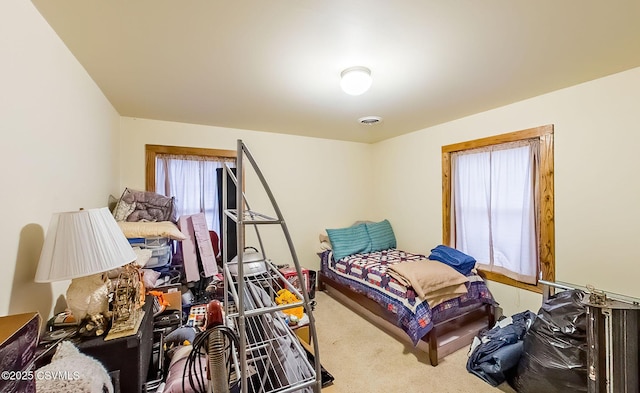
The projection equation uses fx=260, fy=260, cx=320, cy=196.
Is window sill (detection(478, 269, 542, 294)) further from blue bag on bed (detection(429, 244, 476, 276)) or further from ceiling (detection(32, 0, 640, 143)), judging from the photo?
ceiling (detection(32, 0, 640, 143))

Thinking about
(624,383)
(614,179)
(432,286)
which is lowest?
(624,383)

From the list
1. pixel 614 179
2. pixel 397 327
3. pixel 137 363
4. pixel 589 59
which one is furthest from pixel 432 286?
pixel 137 363

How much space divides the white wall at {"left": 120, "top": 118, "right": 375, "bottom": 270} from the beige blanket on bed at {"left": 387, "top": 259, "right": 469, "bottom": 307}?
1.62 m

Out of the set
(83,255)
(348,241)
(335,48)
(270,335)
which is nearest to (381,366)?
(270,335)

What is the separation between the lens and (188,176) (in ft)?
10.1

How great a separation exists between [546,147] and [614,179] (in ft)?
1.66

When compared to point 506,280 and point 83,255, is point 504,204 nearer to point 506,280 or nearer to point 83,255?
point 506,280

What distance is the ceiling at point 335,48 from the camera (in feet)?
4.02

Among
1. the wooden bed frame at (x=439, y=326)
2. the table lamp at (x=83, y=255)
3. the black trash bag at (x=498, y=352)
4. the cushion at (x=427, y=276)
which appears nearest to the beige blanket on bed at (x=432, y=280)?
A: the cushion at (x=427, y=276)

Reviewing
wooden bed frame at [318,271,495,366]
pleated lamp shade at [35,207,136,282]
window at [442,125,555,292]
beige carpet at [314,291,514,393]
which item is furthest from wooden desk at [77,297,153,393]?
window at [442,125,555,292]

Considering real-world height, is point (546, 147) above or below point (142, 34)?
below

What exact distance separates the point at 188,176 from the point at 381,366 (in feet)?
9.19

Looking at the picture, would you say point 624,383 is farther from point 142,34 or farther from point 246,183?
point 246,183

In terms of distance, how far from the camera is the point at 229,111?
8.62 ft
